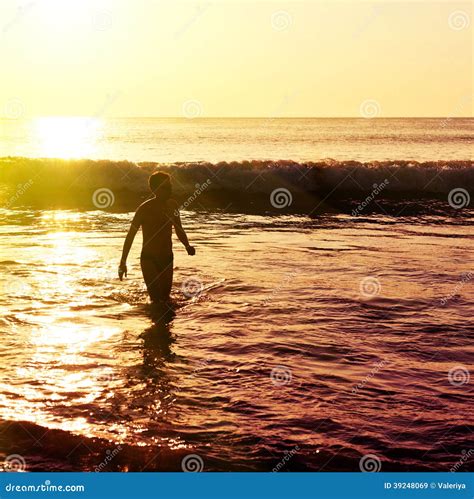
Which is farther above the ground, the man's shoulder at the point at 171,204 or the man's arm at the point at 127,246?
the man's shoulder at the point at 171,204

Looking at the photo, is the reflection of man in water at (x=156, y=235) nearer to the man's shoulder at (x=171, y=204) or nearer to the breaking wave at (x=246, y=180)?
the man's shoulder at (x=171, y=204)

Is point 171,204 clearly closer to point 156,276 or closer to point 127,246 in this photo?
point 127,246

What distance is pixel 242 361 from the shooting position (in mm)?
7348

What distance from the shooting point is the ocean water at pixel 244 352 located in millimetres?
5379

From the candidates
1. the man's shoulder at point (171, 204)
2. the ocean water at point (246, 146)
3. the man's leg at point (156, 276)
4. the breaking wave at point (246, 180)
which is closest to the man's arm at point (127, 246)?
the man's leg at point (156, 276)

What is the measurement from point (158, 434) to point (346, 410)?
1650mm

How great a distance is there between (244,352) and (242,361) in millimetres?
321

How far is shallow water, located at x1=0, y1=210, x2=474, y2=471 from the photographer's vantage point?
17.7ft

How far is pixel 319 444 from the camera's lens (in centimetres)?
543

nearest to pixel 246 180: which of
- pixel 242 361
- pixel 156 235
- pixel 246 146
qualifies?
pixel 156 235

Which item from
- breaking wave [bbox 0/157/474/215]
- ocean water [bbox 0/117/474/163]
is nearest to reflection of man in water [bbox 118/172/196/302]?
breaking wave [bbox 0/157/474/215]

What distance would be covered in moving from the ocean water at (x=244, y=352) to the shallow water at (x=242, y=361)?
2cm

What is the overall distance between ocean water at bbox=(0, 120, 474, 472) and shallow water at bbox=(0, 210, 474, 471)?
0.9 inches
